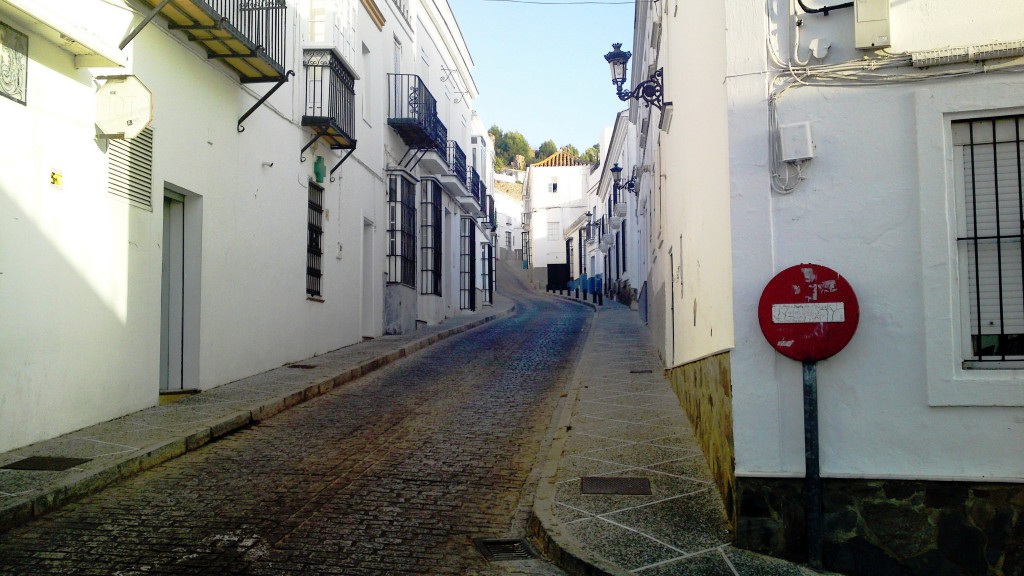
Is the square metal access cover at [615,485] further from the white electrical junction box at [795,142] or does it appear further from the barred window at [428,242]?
the barred window at [428,242]

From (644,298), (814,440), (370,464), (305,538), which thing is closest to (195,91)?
(370,464)

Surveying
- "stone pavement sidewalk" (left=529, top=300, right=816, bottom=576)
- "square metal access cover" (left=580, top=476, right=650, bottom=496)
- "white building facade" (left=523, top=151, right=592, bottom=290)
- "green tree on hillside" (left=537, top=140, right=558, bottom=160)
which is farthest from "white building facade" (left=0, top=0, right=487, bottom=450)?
"green tree on hillside" (left=537, top=140, right=558, bottom=160)

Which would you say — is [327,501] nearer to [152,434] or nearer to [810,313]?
[152,434]

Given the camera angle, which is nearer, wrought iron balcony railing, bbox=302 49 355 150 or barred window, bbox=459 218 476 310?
wrought iron balcony railing, bbox=302 49 355 150

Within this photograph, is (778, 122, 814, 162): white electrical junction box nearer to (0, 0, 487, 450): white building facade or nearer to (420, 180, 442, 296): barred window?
(0, 0, 487, 450): white building facade

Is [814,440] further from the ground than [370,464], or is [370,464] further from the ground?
[814,440]

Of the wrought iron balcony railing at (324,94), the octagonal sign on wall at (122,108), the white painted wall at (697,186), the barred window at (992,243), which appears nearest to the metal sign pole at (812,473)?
the white painted wall at (697,186)

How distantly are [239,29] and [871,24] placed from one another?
793cm

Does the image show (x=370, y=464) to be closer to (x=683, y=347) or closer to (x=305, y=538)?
(x=305, y=538)

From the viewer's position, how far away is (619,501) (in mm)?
5805

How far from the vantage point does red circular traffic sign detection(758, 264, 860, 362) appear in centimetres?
478

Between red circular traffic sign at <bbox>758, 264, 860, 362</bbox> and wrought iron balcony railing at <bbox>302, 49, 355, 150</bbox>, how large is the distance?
33.0 feet

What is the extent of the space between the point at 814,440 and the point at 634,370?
785cm

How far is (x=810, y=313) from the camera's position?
4789mm
